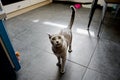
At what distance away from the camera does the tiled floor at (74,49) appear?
1.26 metres

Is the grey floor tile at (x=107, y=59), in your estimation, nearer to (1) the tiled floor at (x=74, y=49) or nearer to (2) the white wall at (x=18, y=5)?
(1) the tiled floor at (x=74, y=49)

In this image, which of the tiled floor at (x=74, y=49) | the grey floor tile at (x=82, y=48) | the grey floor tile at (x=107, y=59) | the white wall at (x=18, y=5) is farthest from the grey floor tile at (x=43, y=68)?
the white wall at (x=18, y=5)

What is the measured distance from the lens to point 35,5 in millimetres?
3438

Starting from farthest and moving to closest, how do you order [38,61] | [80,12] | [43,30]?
[80,12], [43,30], [38,61]

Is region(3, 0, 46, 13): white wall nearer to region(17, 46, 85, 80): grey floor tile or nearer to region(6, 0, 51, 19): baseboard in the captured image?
region(6, 0, 51, 19): baseboard

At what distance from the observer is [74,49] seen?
164 centimetres

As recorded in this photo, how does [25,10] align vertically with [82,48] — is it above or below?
above

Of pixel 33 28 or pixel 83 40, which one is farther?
pixel 33 28

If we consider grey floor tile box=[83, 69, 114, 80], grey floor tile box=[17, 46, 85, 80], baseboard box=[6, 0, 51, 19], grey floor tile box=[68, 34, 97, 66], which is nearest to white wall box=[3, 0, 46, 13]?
baseboard box=[6, 0, 51, 19]

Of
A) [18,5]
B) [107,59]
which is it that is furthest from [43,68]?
[18,5]

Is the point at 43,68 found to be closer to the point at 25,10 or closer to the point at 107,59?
the point at 107,59

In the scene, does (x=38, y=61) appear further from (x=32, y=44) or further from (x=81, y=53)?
(x=81, y=53)

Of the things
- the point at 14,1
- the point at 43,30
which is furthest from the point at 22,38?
the point at 14,1

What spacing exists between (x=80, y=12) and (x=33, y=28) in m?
1.41
